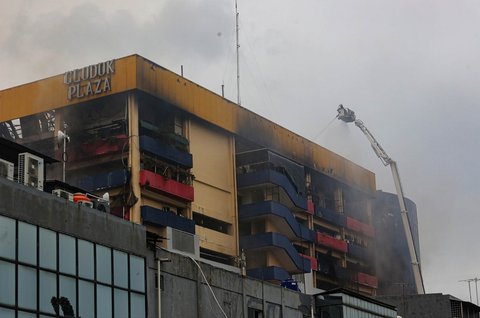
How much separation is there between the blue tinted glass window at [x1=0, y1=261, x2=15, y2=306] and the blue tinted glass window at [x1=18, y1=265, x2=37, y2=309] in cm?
41

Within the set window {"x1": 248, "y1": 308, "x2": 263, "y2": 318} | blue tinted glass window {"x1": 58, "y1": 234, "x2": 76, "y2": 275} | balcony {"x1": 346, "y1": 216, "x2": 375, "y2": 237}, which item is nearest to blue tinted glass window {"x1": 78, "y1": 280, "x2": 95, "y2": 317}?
blue tinted glass window {"x1": 58, "y1": 234, "x2": 76, "y2": 275}

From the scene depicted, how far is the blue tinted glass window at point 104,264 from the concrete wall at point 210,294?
12.5ft

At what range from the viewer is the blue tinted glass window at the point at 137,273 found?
144 ft

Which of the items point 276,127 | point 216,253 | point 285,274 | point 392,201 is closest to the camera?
point 216,253

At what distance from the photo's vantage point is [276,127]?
346 ft

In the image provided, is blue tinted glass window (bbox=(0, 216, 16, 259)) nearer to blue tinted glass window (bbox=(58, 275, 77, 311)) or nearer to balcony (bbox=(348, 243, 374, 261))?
blue tinted glass window (bbox=(58, 275, 77, 311))

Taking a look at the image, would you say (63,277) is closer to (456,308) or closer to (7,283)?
(7,283)

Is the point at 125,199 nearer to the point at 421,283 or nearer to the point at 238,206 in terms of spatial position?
the point at 238,206

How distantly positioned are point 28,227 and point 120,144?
4858cm

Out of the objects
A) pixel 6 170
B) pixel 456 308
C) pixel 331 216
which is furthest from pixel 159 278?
pixel 331 216

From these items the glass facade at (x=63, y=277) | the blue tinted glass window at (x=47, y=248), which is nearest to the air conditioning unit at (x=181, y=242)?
the glass facade at (x=63, y=277)

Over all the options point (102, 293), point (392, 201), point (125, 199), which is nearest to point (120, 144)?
point (125, 199)

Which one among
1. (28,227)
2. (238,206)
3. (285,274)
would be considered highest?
(238,206)

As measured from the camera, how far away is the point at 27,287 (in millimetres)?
36469
